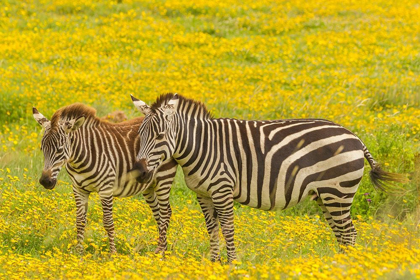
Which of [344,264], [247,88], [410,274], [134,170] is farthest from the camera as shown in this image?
[247,88]

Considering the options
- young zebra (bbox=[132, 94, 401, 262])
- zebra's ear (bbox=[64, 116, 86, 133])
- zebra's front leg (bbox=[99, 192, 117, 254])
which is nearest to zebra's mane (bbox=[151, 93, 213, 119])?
young zebra (bbox=[132, 94, 401, 262])

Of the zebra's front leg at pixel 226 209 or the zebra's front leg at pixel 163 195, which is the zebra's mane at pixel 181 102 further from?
the zebra's front leg at pixel 226 209

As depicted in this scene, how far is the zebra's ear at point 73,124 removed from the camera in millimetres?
7047

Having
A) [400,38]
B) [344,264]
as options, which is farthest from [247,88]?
[344,264]

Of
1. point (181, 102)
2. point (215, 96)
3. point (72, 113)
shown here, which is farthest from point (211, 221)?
point (215, 96)

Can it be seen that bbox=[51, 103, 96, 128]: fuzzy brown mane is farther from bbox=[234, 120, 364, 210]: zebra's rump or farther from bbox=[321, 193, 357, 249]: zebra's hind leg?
bbox=[321, 193, 357, 249]: zebra's hind leg

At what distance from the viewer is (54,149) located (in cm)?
686

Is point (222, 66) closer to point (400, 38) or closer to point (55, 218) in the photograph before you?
point (400, 38)

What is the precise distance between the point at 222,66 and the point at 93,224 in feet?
34.9

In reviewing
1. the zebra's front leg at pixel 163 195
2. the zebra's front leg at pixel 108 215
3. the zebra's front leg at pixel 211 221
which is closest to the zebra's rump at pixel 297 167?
the zebra's front leg at pixel 211 221

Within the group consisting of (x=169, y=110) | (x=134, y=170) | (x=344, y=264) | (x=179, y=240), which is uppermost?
(x=169, y=110)

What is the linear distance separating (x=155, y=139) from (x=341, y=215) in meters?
2.44

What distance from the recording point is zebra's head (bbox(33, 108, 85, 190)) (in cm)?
675

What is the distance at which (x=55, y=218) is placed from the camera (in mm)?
8266
